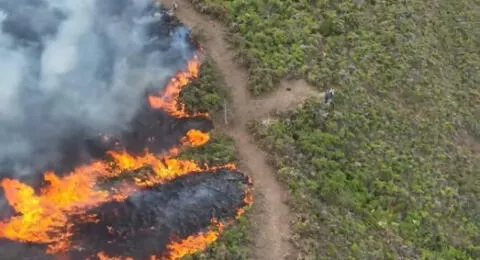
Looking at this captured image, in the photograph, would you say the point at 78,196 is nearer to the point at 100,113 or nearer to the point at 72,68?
the point at 100,113

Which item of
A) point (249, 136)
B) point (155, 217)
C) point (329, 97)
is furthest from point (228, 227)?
point (329, 97)

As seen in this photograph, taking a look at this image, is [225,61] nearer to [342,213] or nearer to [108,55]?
[108,55]

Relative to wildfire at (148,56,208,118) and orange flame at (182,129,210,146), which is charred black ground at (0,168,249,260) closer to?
orange flame at (182,129,210,146)

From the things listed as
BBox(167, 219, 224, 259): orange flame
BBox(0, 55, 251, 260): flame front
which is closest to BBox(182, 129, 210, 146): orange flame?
BBox(0, 55, 251, 260): flame front

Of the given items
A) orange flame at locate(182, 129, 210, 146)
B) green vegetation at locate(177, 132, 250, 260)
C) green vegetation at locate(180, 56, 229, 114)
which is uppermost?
green vegetation at locate(180, 56, 229, 114)

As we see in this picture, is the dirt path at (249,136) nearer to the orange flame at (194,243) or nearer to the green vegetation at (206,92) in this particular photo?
the green vegetation at (206,92)

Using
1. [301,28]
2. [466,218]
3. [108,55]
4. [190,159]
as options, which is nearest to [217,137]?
[190,159]

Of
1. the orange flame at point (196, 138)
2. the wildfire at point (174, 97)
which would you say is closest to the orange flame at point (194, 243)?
the orange flame at point (196, 138)
